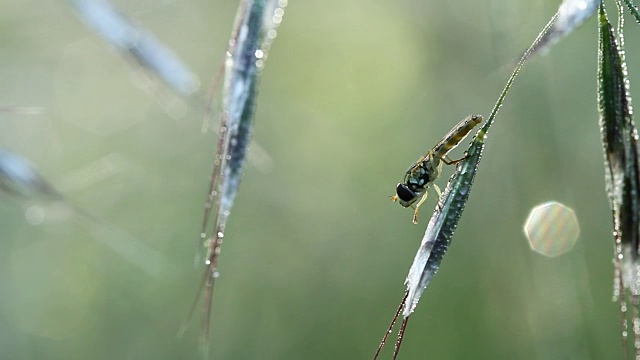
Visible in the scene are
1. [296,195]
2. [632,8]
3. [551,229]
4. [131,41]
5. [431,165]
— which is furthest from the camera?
[296,195]

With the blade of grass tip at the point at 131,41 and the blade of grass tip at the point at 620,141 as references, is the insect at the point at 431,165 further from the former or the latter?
the blade of grass tip at the point at 131,41

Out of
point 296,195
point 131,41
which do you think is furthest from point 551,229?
point 131,41

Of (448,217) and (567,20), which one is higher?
(567,20)

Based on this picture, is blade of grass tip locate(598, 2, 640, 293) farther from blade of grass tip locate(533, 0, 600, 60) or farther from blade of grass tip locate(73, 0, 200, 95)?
blade of grass tip locate(73, 0, 200, 95)

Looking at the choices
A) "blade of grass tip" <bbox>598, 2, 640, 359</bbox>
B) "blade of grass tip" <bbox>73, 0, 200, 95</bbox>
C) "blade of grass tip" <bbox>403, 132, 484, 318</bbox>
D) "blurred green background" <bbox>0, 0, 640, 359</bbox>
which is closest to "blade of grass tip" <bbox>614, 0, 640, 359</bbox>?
"blade of grass tip" <bbox>598, 2, 640, 359</bbox>

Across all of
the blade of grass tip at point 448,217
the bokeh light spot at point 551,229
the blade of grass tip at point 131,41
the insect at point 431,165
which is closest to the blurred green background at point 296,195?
the bokeh light spot at point 551,229

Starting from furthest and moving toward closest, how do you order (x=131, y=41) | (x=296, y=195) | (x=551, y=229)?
(x=296, y=195) < (x=551, y=229) < (x=131, y=41)

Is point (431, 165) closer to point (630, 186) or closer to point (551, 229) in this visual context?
point (630, 186)
